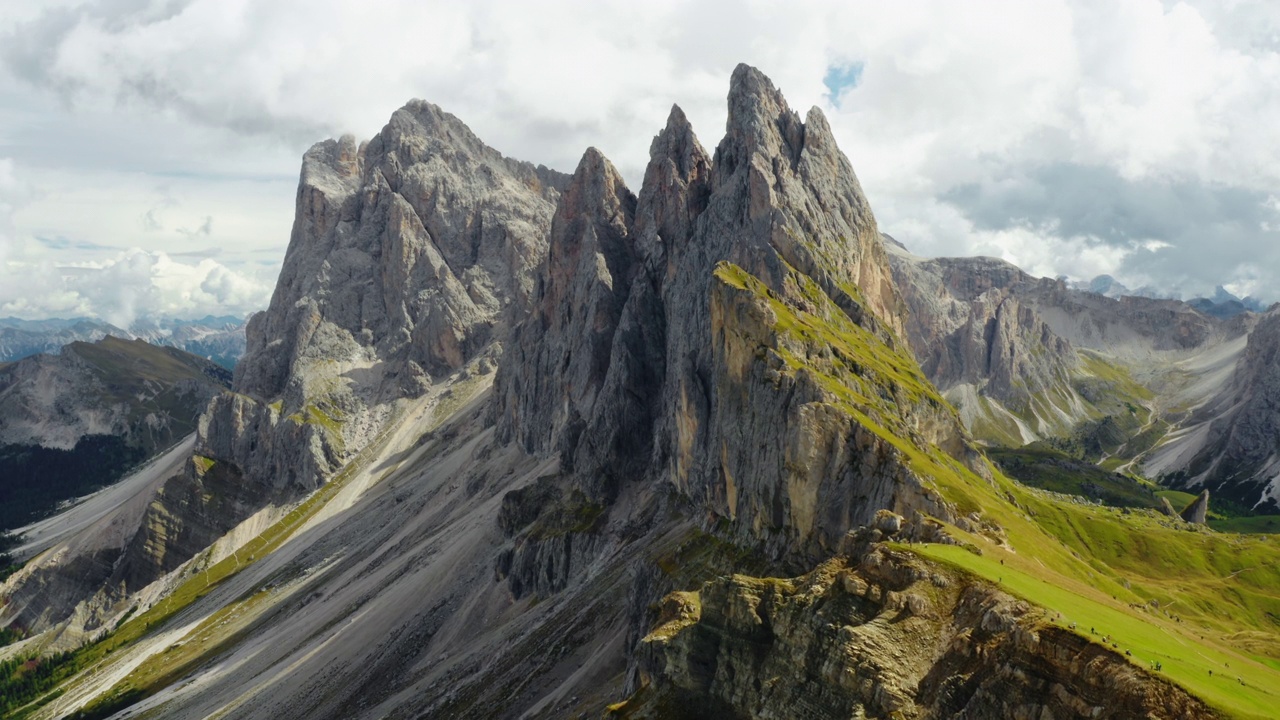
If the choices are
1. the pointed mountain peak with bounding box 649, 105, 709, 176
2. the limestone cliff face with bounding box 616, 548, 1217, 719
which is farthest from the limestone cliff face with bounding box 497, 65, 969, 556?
the limestone cliff face with bounding box 616, 548, 1217, 719

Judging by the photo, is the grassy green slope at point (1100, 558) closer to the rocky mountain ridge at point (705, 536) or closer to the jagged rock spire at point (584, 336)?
the rocky mountain ridge at point (705, 536)

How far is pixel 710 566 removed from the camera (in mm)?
88312

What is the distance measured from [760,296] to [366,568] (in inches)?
4814

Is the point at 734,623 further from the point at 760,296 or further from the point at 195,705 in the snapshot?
the point at 195,705

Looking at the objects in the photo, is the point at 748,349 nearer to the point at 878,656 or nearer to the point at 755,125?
the point at 878,656

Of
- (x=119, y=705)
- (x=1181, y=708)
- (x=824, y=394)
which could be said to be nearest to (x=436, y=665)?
(x=824, y=394)

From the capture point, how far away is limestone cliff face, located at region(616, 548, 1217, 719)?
32406 mm

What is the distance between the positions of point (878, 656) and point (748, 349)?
2172 inches

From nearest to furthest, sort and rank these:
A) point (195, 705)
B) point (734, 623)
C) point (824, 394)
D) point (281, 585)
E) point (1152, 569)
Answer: point (734, 623) → point (824, 394) → point (1152, 569) → point (195, 705) → point (281, 585)

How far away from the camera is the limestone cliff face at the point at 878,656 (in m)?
32.4

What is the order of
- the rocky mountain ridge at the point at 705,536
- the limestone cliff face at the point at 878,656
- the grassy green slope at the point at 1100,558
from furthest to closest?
the rocky mountain ridge at the point at 705,536
the grassy green slope at the point at 1100,558
the limestone cliff face at the point at 878,656

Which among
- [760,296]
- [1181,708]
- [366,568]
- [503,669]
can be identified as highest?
[760,296]

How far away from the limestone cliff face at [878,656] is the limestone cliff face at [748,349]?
916 inches

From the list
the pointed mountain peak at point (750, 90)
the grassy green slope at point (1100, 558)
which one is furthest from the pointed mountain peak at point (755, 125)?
the grassy green slope at point (1100, 558)
